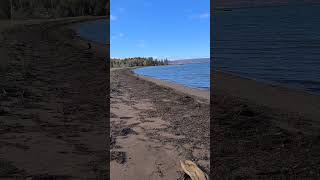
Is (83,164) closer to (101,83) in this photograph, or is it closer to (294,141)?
(294,141)

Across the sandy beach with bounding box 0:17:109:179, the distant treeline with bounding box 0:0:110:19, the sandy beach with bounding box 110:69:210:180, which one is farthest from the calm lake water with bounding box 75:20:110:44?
the sandy beach with bounding box 110:69:210:180

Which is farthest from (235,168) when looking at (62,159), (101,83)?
A: (101,83)

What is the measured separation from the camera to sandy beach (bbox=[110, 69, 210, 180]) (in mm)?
6082

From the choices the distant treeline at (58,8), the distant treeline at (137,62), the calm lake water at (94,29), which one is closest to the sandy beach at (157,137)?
the calm lake water at (94,29)

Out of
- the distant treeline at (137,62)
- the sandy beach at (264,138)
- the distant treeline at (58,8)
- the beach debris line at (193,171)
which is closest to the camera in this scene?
the beach debris line at (193,171)

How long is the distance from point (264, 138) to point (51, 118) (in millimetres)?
3929

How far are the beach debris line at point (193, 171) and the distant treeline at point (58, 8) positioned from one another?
27484mm

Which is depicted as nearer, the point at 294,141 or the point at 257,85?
the point at 294,141

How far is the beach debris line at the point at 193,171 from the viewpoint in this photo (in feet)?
18.1

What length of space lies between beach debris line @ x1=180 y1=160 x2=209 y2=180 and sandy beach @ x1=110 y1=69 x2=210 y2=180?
98 millimetres

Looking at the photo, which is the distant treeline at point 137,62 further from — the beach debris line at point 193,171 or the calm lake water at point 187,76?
the beach debris line at point 193,171

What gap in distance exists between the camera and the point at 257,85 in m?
16.1

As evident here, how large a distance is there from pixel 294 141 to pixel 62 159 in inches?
153

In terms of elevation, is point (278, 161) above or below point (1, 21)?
below
